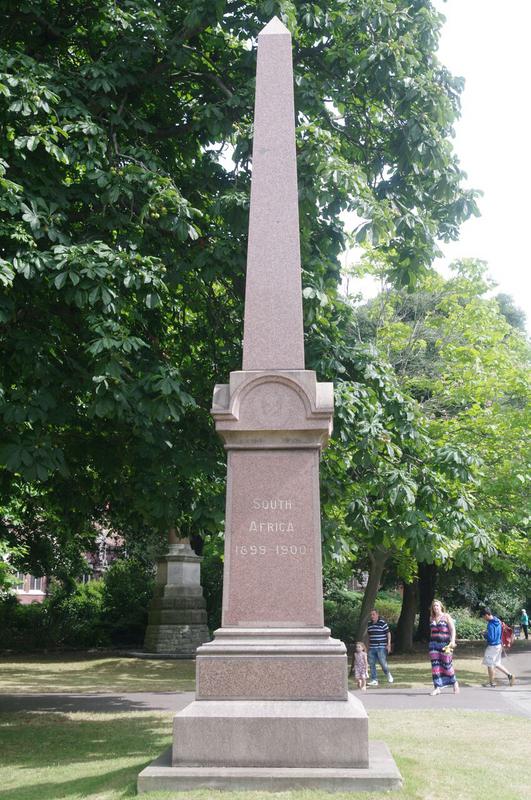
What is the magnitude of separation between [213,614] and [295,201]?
1022 inches

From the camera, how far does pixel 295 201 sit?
921 cm

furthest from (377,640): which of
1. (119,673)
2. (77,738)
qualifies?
(77,738)

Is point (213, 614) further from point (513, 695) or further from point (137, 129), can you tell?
point (137, 129)

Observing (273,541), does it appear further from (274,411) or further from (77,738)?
(77,738)

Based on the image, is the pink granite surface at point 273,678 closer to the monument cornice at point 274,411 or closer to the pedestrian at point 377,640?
the monument cornice at point 274,411

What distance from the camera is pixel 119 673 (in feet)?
74.9

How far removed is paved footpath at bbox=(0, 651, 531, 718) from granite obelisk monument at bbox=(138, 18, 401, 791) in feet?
21.8

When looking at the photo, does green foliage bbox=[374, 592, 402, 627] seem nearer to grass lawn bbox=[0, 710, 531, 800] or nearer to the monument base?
grass lawn bbox=[0, 710, 531, 800]

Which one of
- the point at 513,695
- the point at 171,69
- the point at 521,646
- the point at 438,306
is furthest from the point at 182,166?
the point at 521,646

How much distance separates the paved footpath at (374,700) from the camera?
1429cm

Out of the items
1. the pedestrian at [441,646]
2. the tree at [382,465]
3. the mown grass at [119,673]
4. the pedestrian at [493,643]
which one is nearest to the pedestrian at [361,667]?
the mown grass at [119,673]

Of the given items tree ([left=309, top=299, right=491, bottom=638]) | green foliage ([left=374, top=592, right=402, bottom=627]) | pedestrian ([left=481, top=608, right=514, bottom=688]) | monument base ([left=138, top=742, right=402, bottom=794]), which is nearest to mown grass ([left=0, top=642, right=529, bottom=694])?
pedestrian ([left=481, top=608, right=514, bottom=688])

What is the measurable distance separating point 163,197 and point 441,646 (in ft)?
33.1

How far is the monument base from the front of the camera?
6.61m
